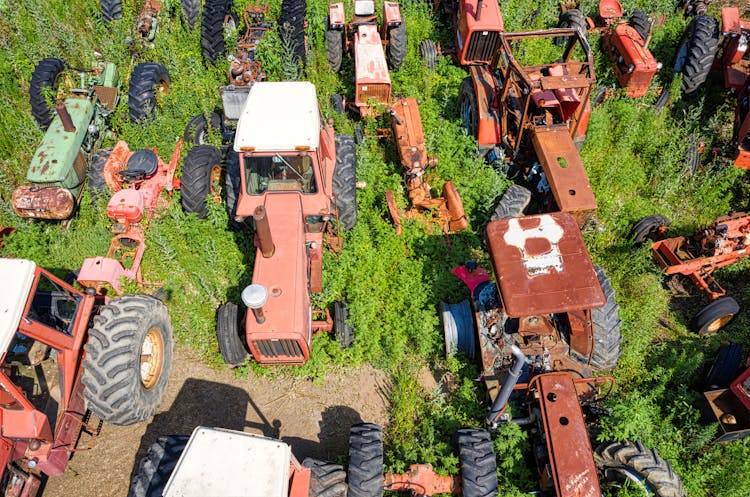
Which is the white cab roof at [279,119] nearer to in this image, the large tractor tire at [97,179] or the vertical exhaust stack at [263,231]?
the vertical exhaust stack at [263,231]

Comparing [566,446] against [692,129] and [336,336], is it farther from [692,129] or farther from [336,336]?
[692,129]

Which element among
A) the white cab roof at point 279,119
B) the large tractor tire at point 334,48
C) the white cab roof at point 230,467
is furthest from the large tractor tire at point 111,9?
the white cab roof at point 230,467

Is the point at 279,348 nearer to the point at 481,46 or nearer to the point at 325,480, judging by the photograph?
the point at 325,480

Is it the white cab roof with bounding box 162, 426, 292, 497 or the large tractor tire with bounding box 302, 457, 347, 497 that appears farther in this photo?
the large tractor tire with bounding box 302, 457, 347, 497

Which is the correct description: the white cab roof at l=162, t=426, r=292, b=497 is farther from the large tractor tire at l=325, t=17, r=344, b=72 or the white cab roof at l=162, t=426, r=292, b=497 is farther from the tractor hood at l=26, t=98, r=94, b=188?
the large tractor tire at l=325, t=17, r=344, b=72

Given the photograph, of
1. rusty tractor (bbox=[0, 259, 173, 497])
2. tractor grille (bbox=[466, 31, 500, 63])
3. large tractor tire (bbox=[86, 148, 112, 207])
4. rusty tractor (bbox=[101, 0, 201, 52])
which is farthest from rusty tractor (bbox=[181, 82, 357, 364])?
rusty tractor (bbox=[101, 0, 201, 52])

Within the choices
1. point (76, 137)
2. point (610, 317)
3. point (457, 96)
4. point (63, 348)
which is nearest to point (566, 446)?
point (610, 317)
